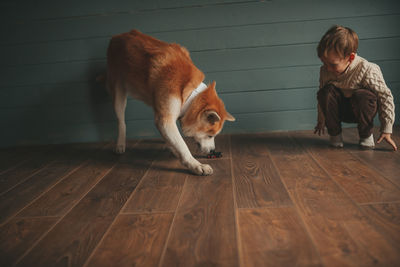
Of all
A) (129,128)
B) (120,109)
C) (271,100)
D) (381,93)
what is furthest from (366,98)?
(129,128)

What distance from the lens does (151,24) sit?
2.76 m

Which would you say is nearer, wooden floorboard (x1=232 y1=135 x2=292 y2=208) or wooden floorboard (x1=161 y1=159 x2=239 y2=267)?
wooden floorboard (x1=161 y1=159 x2=239 y2=267)

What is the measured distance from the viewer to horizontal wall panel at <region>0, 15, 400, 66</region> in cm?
264

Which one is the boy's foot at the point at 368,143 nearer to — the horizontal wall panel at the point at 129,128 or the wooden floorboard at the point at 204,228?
the horizontal wall panel at the point at 129,128

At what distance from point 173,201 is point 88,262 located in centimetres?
55

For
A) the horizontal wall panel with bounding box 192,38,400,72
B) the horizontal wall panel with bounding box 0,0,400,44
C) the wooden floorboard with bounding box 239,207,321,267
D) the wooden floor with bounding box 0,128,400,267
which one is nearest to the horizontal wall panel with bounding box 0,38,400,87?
the horizontal wall panel with bounding box 192,38,400,72

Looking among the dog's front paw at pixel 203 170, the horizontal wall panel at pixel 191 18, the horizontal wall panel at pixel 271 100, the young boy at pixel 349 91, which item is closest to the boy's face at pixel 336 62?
the young boy at pixel 349 91

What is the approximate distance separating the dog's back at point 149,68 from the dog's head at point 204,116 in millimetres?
111

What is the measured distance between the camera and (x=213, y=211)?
1.36 metres

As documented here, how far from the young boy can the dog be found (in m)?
0.80

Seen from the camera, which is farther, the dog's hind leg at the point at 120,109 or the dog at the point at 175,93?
the dog's hind leg at the point at 120,109

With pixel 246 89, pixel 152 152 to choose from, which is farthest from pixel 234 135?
pixel 152 152

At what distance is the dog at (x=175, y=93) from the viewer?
6.52 feet

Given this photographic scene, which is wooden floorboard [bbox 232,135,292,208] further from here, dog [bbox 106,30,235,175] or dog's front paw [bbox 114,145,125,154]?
dog's front paw [bbox 114,145,125,154]
